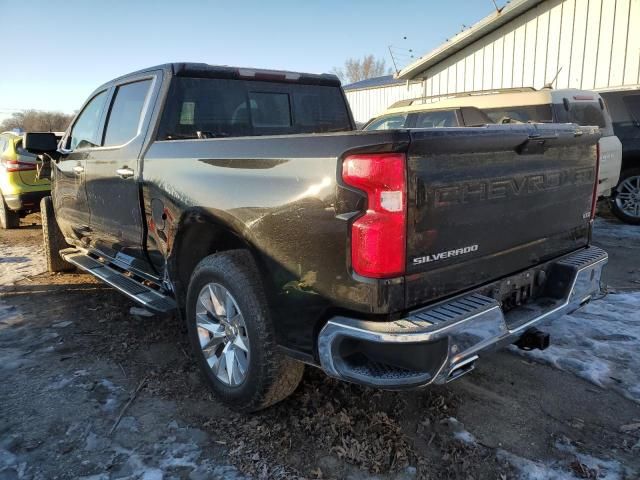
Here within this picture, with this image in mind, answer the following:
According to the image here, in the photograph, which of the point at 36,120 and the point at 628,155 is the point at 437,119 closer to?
the point at 628,155

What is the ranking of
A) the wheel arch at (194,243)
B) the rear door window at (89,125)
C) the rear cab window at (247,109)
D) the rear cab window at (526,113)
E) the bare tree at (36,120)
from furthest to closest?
the bare tree at (36,120)
the rear cab window at (526,113)
the rear door window at (89,125)
the rear cab window at (247,109)
the wheel arch at (194,243)

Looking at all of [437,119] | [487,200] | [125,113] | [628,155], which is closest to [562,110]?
[437,119]

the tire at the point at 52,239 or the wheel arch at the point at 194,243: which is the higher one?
the wheel arch at the point at 194,243

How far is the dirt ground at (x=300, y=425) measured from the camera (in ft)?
8.11

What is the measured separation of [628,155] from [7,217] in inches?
421

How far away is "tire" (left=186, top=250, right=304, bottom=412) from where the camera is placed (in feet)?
8.43

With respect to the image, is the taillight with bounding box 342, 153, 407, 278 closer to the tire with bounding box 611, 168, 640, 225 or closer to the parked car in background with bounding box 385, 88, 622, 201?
the parked car in background with bounding box 385, 88, 622, 201

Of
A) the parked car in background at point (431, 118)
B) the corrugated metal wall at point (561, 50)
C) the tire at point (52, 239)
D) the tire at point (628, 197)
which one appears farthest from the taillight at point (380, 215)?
the corrugated metal wall at point (561, 50)

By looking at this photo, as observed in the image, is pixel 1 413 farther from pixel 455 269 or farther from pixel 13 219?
pixel 13 219

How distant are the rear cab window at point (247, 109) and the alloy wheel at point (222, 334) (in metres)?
1.26

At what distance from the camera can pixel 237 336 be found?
2.79 metres

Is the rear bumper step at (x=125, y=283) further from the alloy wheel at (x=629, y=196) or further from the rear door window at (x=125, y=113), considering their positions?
the alloy wheel at (x=629, y=196)

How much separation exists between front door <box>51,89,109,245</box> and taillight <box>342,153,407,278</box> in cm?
307

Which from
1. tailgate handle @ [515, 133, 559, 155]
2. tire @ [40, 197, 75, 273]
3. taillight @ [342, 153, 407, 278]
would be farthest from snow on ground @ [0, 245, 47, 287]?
tailgate handle @ [515, 133, 559, 155]
